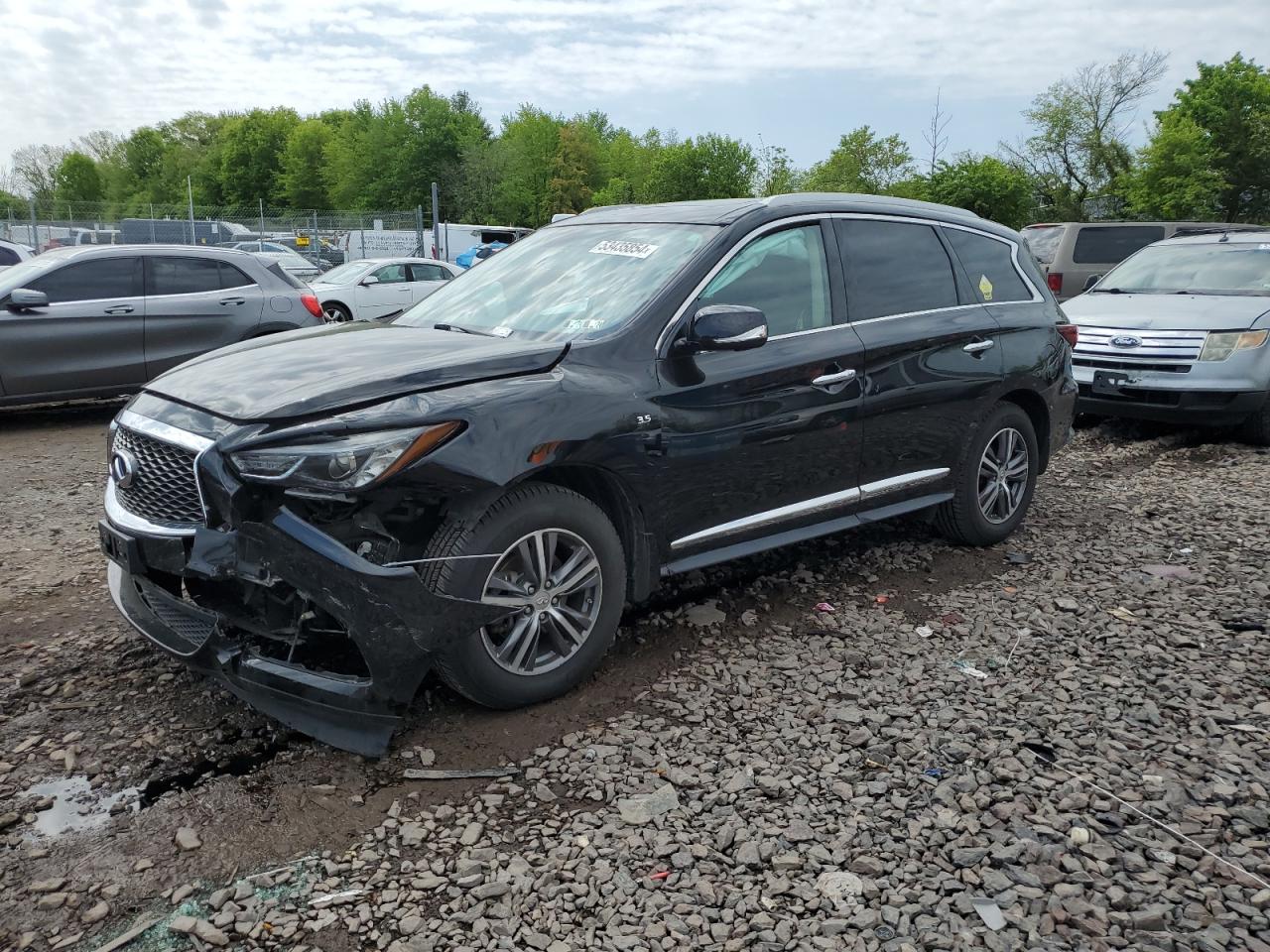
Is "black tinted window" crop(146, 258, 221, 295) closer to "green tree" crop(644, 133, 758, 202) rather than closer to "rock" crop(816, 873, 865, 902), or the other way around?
"rock" crop(816, 873, 865, 902)

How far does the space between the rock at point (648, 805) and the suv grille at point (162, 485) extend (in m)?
1.67

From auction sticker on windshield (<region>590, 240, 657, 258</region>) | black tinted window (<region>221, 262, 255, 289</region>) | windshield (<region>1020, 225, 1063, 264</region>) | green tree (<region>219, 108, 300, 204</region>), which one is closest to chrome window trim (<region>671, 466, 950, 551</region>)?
auction sticker on windshield (<region>590, 240, 657, 258</region>)

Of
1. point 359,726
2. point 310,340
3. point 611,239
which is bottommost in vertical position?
point 359,726

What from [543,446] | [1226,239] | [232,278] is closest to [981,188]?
[1226,239]

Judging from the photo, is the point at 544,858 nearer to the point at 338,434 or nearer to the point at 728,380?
the point at 338,434

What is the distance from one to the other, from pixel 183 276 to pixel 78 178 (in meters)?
123

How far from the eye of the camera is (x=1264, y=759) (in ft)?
11.2

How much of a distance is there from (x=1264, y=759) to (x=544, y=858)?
2.44 metres

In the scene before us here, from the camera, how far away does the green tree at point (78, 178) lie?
109m

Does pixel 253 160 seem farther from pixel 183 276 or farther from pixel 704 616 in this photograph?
pixel 704 616

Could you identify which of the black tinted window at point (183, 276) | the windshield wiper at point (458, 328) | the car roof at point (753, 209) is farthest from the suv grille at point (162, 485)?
the black tinted window at point (183, 276)

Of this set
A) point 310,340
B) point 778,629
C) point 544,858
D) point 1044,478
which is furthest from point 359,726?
point 1044,478

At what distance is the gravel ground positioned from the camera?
2.63 metres

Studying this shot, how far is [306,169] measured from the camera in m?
89.2
